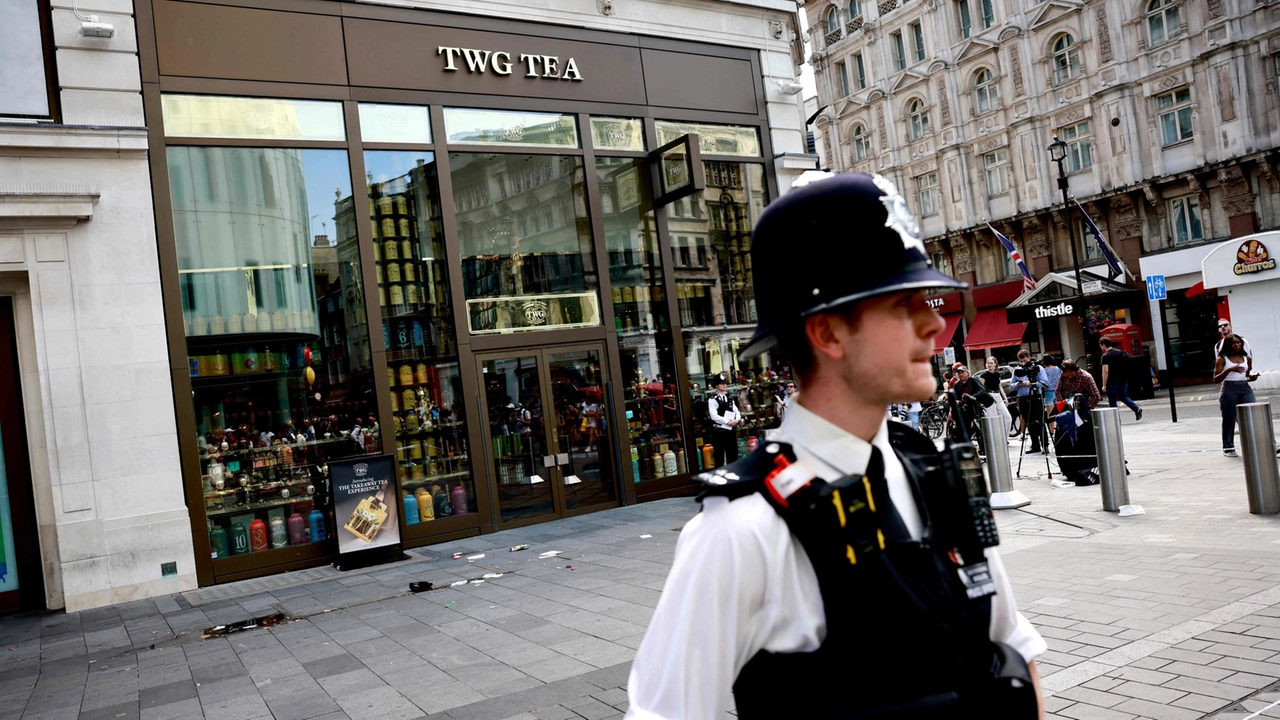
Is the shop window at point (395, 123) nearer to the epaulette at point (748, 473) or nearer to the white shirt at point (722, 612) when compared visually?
the epaulette at point (748, 473)

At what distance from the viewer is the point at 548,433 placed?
1293 cm

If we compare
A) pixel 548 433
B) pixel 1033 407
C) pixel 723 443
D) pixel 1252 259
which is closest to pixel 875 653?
pixel 548 433

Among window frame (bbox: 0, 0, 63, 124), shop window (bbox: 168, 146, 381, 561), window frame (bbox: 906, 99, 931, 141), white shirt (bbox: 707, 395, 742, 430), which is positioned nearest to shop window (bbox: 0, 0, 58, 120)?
window frame (bbox: 0, 0, 63, 124)

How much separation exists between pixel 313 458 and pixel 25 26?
576 centimetres

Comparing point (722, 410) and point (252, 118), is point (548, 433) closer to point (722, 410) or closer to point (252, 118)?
point (722, 410)

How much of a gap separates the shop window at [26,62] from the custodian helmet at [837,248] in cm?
1121

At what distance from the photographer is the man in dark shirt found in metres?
12.8

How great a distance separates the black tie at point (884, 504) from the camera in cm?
157

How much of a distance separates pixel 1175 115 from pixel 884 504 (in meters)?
34.5

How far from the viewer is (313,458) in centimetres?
1141

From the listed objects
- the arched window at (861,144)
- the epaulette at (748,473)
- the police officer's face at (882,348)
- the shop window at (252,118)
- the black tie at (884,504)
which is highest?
the arched window at (861,144)

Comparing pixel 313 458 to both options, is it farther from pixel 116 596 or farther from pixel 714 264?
pixel 714 264

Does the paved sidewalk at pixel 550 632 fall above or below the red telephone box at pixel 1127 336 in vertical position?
below

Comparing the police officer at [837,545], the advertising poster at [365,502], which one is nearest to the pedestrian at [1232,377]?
the advertising poster at [365,502]
